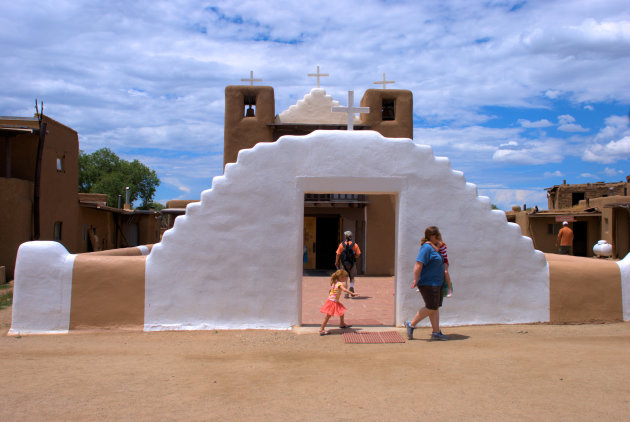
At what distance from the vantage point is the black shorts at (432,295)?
7.02m

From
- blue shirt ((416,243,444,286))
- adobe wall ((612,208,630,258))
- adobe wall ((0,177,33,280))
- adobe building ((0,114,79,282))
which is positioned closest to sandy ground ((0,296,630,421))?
blue shirt ((416,243,444,286))

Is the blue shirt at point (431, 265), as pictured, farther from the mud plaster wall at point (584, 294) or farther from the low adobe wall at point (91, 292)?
the mud plaster wall at point (584, 294)

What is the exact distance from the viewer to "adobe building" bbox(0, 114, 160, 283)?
612 inches

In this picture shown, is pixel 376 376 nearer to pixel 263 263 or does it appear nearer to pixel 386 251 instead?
pixel 263 263

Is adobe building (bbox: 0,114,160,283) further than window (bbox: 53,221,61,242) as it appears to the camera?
No

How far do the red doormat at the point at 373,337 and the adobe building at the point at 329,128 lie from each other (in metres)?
10.5

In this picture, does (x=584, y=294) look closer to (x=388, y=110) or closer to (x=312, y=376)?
(x=312, y=376)

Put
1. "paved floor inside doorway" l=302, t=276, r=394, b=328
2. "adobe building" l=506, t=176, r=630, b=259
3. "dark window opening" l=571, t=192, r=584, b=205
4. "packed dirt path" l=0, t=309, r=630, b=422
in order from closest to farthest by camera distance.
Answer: "packed dirt path" l=0, t=309, r=630, b=422 < "paved floor inside doorway" l=302, t=276, r=394, b=328 < "adobe building" l=506, t=176, r=630, b=259 < "dark window opening" l=571, t=192, r=584, b=205

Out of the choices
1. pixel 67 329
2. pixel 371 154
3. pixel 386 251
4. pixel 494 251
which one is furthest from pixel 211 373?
pixel 386 251

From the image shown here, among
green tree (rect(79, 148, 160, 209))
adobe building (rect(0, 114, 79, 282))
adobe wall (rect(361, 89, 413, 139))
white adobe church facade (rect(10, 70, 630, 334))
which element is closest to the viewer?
white adobe church facade (rect(10, 70, 630, 334))

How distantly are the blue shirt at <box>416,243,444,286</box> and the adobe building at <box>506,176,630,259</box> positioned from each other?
16.2m

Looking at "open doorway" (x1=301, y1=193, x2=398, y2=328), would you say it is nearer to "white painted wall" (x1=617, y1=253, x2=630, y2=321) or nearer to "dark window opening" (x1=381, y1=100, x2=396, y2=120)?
"dark window opening" (x1=381, y1=100, x2=396, y2=120)

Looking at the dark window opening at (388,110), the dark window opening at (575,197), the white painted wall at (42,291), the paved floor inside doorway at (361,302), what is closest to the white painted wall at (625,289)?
the paved floor inside doorway at (361,302)

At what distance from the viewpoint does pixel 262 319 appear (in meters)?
7.96
